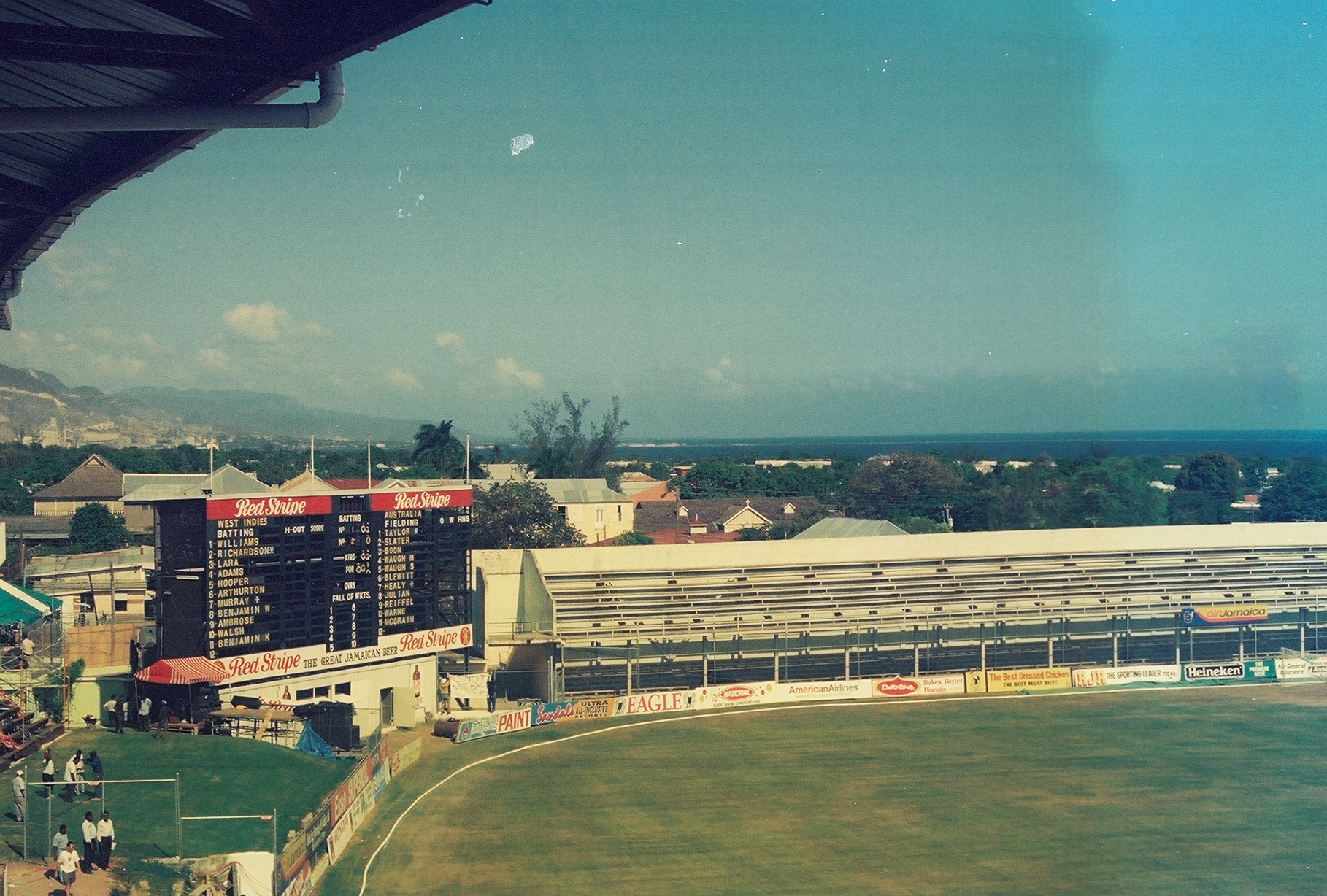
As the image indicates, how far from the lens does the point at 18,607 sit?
80.5ft

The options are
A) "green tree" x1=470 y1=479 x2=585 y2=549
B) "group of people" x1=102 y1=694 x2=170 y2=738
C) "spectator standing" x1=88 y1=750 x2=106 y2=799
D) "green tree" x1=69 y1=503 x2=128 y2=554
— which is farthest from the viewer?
"green tree" x1=69 y1=503 x2=128 y2=554

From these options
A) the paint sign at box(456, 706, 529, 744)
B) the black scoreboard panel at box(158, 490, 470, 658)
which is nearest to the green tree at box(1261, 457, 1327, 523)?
the paint sign at box(456, 706, 529, 744)

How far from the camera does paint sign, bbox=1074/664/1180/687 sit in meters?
44.1

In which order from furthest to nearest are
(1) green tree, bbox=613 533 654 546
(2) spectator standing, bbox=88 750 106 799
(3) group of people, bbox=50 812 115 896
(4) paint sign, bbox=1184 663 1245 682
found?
(1) green tree, bbox=613 533 654 546
(4) paint sign, bbox=1184 663 1245 682
(2) spectator standing, bbox=88 750 106 799
(3) group of people, bbox=50 812 115 896

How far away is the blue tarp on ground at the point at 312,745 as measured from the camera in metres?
29.2

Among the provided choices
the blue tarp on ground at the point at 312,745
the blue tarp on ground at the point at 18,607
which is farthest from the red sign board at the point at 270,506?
the blue tarp on ground at the point at 312,745

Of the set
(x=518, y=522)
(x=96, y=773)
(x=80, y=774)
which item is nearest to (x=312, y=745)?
(x=96, y=773)

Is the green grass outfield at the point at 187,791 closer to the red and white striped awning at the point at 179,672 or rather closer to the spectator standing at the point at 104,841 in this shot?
the spectator standing at the point at 104,841

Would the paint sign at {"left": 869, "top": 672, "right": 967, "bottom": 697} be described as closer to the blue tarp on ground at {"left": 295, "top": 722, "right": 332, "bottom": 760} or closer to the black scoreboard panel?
the black scoreboard panel

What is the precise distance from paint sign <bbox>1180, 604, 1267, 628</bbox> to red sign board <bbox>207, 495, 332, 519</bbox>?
109 ft

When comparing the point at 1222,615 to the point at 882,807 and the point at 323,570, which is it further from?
the point at 323,570

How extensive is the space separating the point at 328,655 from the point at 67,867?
50.5 feet

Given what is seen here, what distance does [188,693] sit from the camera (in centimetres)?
2945

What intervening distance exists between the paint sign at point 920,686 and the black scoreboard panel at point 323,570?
15.2 meters
